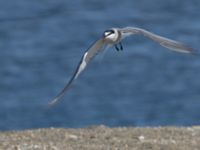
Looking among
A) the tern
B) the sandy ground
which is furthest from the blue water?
the tern

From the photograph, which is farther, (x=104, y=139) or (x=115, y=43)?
(x=104, y=139)

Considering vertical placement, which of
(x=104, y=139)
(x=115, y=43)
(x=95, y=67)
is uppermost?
(x=115, y=43)

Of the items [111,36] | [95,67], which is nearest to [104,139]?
[111,36]

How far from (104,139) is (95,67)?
45.0 feet

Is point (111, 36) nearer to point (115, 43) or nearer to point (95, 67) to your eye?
point (115, 43)

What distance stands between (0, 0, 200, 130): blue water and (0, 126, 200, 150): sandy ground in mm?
8269

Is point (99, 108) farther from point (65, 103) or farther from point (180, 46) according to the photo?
point (180, 46)

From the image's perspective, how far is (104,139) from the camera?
9906 millimetres

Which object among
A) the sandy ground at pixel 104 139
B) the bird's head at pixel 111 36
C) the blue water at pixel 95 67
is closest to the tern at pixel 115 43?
the bird's head at pixel 111 36

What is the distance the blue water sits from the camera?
20.6 meters

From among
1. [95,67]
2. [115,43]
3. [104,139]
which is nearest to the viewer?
[115,43]

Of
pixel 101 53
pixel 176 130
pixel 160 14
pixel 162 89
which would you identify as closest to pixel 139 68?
pixel 162 89

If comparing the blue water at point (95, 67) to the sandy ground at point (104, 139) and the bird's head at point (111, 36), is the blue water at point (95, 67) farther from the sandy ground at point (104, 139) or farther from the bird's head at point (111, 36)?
the bird's head at point (111, 36)

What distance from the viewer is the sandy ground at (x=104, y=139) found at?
9.57m
